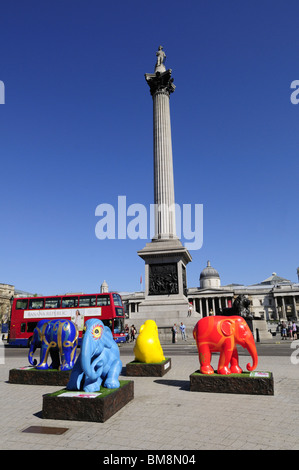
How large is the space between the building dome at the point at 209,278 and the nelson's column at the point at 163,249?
78.3 m

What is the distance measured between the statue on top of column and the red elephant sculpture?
108 ft

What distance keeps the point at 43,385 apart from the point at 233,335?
5.83 meters

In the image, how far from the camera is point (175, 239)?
28812mm

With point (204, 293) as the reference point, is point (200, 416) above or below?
below

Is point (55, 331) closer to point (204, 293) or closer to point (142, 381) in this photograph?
point (142, 381)

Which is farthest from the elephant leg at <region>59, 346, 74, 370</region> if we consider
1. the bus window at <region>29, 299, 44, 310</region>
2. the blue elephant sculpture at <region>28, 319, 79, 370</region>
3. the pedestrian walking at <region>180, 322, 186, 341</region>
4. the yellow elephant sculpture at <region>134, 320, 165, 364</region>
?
the bus window at <region>29, 299, 44, 310</region>

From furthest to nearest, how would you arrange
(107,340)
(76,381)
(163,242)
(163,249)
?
(163,242)
(163,249)
(107,340)
(76,381)

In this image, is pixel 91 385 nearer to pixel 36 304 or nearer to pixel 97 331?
pixel 97 331

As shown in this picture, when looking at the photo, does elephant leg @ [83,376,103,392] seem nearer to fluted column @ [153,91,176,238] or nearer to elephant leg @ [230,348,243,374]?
elephant leg @ [230,348,243,374]

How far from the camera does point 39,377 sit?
980 centimetres

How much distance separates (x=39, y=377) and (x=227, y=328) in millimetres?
5807

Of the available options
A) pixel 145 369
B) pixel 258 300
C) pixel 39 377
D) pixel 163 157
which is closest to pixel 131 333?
pixel 145 369

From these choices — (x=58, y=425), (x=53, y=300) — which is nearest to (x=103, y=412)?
(x=58, y=425)

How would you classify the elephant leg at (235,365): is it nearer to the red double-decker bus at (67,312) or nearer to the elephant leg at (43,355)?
the elephant leg at (43,355)
